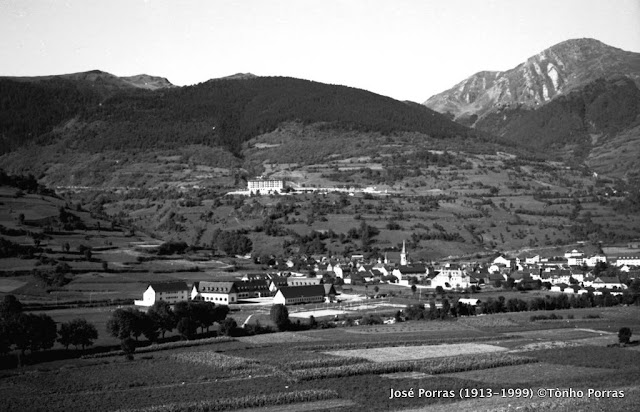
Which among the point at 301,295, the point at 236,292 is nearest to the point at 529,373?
the point at 301,295

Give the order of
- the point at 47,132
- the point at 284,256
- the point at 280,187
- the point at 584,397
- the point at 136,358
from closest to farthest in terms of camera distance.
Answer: the point at 584,397
the point at 136,358
the point at 284,256
the point at 280,187
the point at 47,132

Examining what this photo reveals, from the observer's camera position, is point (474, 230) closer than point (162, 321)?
No

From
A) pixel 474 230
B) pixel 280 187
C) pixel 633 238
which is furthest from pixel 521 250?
pixel 280 187

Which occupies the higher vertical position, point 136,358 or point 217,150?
point 217,150

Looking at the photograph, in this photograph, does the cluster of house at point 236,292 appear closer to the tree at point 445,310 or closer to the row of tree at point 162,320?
the row of tree at point 162,320

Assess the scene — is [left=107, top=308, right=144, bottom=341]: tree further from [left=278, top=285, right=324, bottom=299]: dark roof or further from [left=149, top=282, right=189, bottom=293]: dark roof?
[left=278, top=285, right=324, bottom=299]: dark roof

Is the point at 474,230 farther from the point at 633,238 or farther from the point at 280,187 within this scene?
the point at 280,187

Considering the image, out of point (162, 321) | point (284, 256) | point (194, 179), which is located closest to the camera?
point (162, 321)

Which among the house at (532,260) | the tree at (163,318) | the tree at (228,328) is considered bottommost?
the tree at (228,328)

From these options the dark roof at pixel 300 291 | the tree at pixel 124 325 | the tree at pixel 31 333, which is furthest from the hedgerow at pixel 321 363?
the dark roof at pixel 300 291

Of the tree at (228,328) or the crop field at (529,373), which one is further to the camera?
the tree at (228,328)
